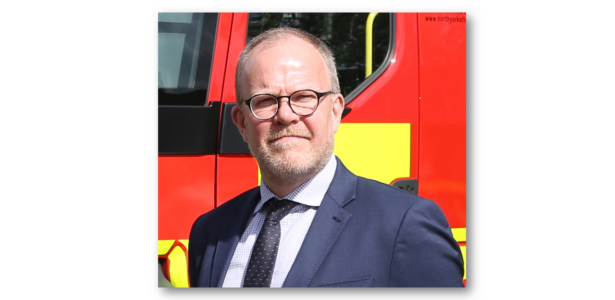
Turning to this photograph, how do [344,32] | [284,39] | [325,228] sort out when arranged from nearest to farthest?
[325,228] < [284,39] < [344,32]

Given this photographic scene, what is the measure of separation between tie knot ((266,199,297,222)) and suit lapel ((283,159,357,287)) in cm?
11

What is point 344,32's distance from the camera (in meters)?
1.83

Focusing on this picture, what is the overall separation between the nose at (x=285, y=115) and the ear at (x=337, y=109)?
5.7 inches

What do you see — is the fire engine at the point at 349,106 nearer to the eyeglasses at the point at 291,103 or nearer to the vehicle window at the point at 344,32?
the vehicle window at the point at 344,32

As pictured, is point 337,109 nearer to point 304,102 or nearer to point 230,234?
point 304,102

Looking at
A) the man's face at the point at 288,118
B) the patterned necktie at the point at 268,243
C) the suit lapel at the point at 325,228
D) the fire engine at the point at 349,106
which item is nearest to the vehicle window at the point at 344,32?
the fire engine at the point at 349,106

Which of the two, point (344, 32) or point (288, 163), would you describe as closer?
point (288, 163)

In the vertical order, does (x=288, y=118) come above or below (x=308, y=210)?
above

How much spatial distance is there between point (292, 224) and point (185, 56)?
70 cm

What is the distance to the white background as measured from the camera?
188 cm
